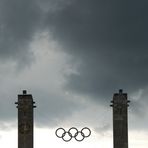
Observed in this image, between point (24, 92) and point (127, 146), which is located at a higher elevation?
point (24, 92)

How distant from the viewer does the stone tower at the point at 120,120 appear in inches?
2450

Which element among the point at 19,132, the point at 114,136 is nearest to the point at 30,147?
the point at 19,132

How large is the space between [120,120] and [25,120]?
22.2ft

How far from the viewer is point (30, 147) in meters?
62.2

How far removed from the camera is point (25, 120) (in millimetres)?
62656

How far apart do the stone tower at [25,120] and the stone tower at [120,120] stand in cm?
592

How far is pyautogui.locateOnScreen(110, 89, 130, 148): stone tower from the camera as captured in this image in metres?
62.2

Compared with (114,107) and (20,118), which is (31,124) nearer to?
(20,118)

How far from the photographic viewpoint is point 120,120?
6247 centimetres

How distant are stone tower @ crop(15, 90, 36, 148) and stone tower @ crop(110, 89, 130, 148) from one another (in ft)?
19.4

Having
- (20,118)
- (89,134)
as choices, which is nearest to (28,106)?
(20,118)

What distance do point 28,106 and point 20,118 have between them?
1030 mm

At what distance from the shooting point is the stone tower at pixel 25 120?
62250 mm

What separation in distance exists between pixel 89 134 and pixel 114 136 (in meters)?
1.79
